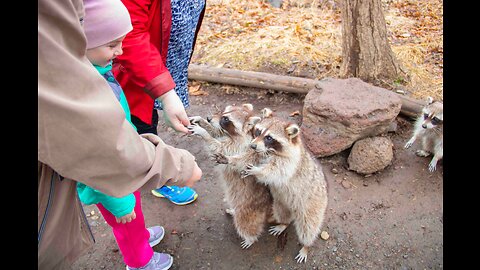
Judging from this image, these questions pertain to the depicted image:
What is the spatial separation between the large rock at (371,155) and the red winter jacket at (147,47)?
2.00 m

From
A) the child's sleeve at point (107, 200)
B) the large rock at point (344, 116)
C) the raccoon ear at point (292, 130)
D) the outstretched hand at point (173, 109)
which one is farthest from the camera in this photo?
the large rock at point (344, 116)

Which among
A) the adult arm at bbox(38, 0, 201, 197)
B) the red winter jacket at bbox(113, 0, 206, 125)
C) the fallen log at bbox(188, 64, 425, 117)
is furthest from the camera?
the fallen log at bbox(188, 64, 425, 117)

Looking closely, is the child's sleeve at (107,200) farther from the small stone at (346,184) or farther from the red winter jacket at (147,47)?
the small stone at (346,184)

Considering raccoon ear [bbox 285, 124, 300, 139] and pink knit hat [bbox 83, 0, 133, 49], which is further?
raccoon ear [bbox 285, 124, 300, 139]

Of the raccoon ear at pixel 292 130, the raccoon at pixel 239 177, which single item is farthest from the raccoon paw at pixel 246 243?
the raccoon ear at pixel 292 130

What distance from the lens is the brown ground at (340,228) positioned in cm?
277

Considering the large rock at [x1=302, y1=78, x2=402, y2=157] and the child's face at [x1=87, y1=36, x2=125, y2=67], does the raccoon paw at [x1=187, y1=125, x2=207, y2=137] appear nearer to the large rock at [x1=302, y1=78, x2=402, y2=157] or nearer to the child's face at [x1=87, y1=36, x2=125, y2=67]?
the child's face at [x1=87, y1=36, x2=125, y2=67]

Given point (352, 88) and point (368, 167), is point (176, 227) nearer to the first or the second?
point (368, 167)

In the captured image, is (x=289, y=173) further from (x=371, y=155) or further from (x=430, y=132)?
(x=430, y=132)

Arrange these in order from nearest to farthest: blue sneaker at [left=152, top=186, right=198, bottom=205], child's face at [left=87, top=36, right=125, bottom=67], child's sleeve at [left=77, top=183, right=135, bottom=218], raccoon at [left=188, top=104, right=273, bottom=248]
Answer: child's face at [left=87, top=36, right=125, bottom=67], child's sleeve at [left=77, top=183, right=135, bottom=218], raccoon at [left=188, top=104, right=273, bottom=248], blue sneaker at [left=152, top=186, right=198, bottom=205]

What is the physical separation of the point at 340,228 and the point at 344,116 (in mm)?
962

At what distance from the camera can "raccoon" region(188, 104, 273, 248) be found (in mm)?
2705

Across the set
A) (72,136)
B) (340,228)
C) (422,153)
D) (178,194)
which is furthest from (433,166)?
(72,136)

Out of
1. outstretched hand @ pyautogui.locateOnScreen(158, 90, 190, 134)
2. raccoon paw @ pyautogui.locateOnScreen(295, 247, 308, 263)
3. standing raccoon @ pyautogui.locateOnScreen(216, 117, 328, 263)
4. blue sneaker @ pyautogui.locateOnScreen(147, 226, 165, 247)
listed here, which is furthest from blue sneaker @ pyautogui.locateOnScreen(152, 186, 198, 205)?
outstretched hand @ pyautogui.locateOnScreen(158, 90, 190, 134)
